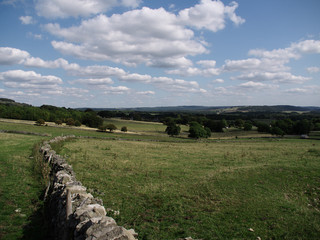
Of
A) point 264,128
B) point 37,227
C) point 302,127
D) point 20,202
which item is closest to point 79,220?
point 37,227

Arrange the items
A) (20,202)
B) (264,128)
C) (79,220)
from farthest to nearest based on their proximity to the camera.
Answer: (264,128) < (20,202) < (79,220)

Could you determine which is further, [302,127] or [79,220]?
[302,127]

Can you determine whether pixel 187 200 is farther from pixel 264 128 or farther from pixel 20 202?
pixel 264 128

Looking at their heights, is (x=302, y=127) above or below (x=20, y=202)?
below

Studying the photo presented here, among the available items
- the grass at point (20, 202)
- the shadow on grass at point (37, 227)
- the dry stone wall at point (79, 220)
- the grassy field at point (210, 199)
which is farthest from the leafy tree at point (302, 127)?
the shadow on grass at point (37, 227)

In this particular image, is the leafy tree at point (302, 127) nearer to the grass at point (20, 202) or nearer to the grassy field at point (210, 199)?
the grassy field at point (210, 199)

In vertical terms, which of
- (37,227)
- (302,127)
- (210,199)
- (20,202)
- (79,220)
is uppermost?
(79,220)

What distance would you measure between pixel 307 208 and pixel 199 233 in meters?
7.12

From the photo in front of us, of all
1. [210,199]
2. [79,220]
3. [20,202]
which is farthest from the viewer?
[210,199]

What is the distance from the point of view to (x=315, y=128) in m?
104

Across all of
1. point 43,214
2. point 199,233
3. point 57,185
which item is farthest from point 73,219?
point 199,233

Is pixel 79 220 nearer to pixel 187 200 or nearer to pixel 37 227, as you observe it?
pixel 37 227

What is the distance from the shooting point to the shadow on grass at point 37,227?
7.59m

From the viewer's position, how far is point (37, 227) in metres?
8.13
